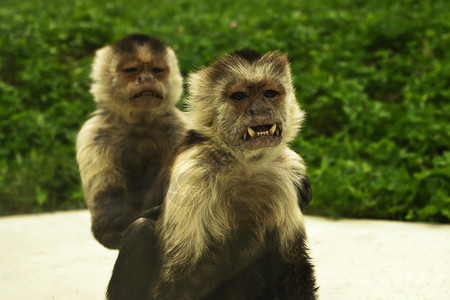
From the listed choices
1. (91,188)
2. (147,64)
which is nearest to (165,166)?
(91,188)

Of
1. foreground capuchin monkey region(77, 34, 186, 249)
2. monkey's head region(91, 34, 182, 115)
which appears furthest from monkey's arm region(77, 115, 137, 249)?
monkey's head region(91, 34, 182, 115)

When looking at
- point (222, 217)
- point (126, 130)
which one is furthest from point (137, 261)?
point (126, 130)

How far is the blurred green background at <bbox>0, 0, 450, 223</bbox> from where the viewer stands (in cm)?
538

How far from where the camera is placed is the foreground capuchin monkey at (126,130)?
359 centimetres

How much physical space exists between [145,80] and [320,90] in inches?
143

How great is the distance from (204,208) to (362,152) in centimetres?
368

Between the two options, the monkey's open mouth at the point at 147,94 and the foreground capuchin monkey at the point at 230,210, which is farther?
the monkey's open mouth at the point at 147,94

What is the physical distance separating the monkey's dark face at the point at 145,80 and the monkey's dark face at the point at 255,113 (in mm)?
1271

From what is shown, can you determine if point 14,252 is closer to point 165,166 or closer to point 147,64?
point 147,64

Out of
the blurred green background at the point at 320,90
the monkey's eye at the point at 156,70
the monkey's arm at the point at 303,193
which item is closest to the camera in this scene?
the monkey's arm at the point at 303,193

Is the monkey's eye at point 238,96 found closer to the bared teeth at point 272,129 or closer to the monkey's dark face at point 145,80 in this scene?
the bared teeth at point 272,129

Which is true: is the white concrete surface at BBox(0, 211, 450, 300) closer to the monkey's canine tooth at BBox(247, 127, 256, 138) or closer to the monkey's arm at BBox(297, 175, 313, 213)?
the monkey's arm at BBox(297, 175, 313, 213)

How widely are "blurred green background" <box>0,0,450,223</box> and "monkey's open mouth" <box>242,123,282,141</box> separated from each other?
8.51 feet

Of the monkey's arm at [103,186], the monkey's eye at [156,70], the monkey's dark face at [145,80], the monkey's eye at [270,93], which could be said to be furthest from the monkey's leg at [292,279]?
the monkey's eye at [156,70]
